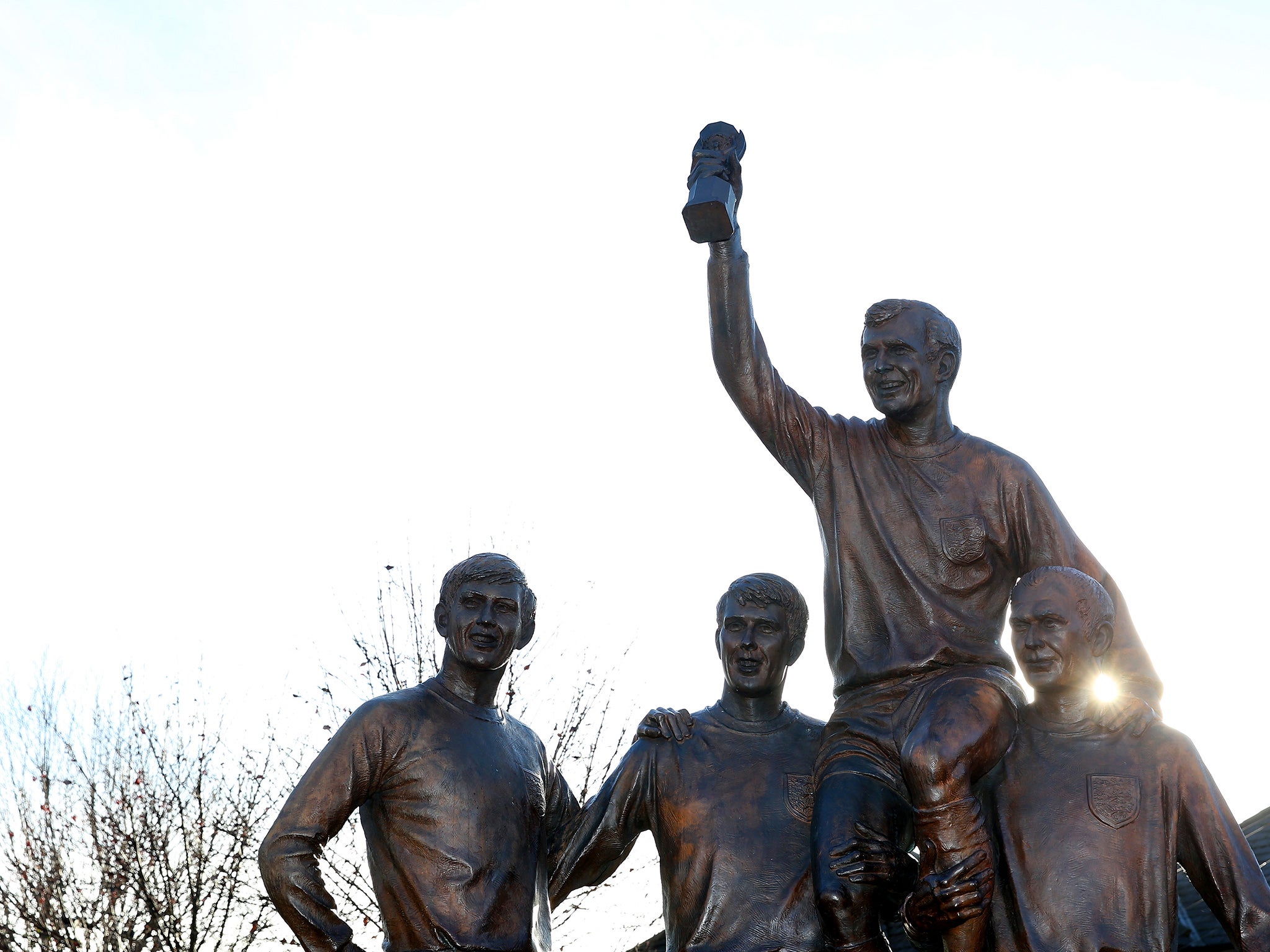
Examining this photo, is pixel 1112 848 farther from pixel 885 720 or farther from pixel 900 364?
pixel 900 364

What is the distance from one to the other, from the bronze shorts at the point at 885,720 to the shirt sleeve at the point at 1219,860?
0.60 metres

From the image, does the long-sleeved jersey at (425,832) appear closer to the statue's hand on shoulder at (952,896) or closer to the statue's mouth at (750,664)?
the statue's mouth at (750,664)

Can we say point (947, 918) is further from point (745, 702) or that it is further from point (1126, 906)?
point (745, 702)

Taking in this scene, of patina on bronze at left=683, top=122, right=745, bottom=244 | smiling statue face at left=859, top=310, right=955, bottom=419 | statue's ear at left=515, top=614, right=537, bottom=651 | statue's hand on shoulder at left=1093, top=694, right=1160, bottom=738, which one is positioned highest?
patina on bronze at left=683, top=122, right=745, bottom=244

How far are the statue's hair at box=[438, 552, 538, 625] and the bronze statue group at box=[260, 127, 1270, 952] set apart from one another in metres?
0.01

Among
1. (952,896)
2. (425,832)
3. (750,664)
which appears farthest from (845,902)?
(425,832)

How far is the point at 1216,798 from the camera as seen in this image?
14.7 ft

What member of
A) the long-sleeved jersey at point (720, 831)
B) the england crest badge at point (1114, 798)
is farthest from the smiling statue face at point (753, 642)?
the england crest badge at point (1114, 798)

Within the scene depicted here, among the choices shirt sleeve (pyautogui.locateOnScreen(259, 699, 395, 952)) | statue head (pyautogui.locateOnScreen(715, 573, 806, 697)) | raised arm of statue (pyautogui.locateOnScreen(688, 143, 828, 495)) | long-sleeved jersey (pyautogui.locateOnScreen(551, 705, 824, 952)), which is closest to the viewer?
shirt sleeve (pyautogui.locateOnScreen(259, 699, 395, 952))

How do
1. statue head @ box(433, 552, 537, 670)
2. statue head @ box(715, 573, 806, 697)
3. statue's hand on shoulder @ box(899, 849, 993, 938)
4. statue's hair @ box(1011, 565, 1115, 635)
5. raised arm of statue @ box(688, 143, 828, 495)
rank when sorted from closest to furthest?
statue's hand on shoulder @ box(899, 849, 993, 938)
statue's hair @ box(1011, 565, 1115, 635)
statue head @ box(433, 552, 537, 670)
statue head @ box(715, 573, 806, 697)
raised arm of statue @ box(688, 143, 828, 495)

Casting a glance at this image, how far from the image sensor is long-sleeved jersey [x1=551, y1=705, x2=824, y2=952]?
4.93 metres

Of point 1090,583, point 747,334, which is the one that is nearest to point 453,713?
point 747,334

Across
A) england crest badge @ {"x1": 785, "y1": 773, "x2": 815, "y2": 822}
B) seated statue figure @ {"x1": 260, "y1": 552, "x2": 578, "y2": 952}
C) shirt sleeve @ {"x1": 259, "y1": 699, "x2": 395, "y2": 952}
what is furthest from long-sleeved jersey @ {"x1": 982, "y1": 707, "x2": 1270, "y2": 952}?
shirt sleeve @ {"x1": 259, "y1": 699, "x2": 395, "y2": 952}

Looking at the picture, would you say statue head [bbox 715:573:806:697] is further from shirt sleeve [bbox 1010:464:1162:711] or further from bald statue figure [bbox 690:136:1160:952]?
shirt sleeve [bbox 1010:464:1162:711]
